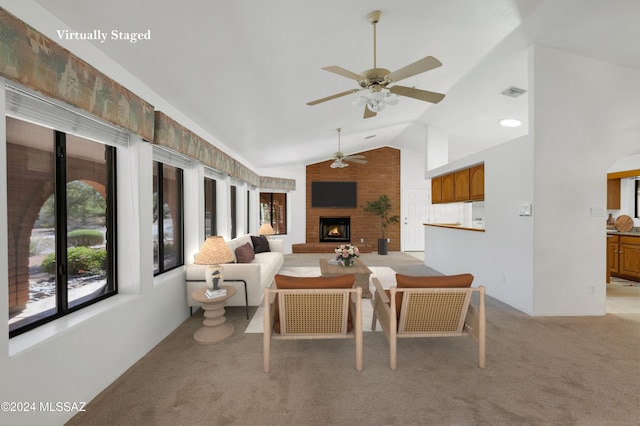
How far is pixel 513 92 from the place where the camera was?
418cm

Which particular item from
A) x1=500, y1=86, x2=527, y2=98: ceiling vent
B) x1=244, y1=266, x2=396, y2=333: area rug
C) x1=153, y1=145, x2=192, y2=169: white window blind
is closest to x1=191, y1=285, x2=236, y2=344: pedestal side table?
x1=244, y1=266, x2=396, y2=333: area rug

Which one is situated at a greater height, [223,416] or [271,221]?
[271,221]

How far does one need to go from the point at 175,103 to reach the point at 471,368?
3.86 metres

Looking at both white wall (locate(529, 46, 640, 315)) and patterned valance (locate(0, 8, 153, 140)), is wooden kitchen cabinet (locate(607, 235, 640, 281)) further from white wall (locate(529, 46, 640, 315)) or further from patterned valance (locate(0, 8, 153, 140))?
patterned valance (locate(0, 8, 153, 140))

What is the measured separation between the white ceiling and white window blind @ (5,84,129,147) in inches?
20.3

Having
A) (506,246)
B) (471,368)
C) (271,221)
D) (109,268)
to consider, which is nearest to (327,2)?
(109,268)

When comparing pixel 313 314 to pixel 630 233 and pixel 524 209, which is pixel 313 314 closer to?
pixel 524 209

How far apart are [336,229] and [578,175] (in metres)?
6.33

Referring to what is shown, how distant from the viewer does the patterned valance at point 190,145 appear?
2701 mm

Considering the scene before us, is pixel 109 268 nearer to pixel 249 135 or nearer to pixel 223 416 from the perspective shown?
pixel 223 416

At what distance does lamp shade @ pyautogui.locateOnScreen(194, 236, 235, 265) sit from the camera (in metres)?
2.85

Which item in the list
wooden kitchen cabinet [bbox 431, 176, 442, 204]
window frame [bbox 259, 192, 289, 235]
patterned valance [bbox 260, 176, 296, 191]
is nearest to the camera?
wooden kitchen cabinet [bbox 431, 176, 442, 204]

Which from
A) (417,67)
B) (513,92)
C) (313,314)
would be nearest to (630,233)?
(513,92)

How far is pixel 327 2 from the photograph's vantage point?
80.0 inches
